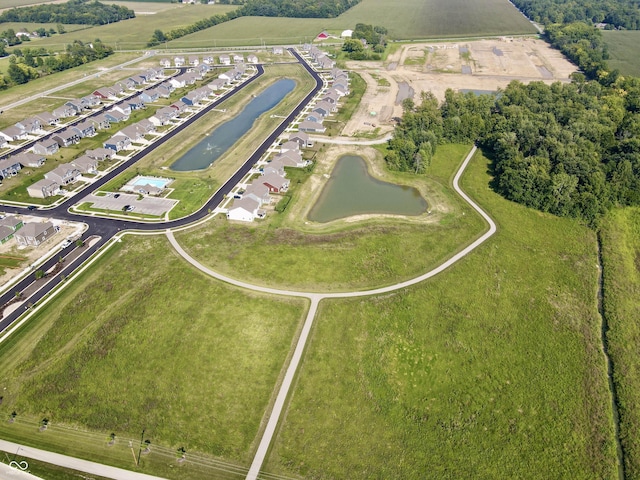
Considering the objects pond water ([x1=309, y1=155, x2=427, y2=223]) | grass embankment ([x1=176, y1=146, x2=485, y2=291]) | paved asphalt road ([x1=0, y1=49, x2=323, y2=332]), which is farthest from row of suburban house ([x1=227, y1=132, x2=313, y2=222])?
pond water ([x1=309, y1=155, x2=427, y2=223])

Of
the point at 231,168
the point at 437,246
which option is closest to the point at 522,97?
the point at 437,246

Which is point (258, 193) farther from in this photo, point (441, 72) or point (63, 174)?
point (441, 72)

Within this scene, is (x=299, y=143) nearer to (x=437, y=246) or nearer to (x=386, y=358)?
(x=437, y=246)

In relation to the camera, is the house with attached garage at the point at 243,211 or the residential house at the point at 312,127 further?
the residential house at the point at 312,127

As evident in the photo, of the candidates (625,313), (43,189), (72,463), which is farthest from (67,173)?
(625,313)

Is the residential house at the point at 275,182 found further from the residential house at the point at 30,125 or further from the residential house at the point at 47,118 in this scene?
the residential house at the point at 47,118

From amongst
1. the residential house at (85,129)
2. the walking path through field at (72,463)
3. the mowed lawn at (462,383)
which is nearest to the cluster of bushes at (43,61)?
the residential house at (85,129)
